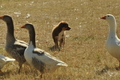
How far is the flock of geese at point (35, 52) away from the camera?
7473 millimetres

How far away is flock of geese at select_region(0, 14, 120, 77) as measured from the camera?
7.47m

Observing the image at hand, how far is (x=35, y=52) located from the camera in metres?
7.61

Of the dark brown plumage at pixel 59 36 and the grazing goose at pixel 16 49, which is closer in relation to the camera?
the grazing goose at pixel 16 49

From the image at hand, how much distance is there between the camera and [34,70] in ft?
26.8

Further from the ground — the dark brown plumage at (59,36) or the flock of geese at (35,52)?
the flock of geese at (35,52)

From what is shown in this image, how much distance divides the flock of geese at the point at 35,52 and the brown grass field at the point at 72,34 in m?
0.24

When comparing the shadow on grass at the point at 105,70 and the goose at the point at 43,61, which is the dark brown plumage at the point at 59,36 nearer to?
the shadow on grass at the point at 105,70

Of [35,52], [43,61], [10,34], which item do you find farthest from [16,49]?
[43,61]

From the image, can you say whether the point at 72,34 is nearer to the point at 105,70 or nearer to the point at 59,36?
the point at 59,36

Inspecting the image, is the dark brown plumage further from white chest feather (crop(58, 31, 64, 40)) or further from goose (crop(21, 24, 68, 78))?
goose (crop(21, 24, 68, 78))

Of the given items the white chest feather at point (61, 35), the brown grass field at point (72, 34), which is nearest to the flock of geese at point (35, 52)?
the brown grass field at point (72, 34)

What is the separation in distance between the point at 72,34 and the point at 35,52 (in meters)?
6.54

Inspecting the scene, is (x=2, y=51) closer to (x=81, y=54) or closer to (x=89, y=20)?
(x=81, y=54)

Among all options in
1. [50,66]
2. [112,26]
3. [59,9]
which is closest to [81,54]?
[112,26]
